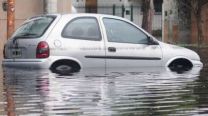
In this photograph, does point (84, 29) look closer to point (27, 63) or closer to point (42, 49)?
point (42, 49)

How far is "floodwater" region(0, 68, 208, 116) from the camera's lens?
8.51 metres

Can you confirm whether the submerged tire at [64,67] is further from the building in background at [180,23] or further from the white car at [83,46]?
the building in background at [180,23]

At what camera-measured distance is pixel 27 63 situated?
13.6 metres

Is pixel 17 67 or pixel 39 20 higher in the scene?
pixel 39 20

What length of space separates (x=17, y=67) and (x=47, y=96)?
420 centimetres

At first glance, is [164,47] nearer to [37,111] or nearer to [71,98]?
[71,98]

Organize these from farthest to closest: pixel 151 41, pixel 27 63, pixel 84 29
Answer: pixel 151 41
pixel 84 29
pixel 27 63

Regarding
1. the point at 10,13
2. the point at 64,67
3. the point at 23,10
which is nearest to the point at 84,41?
the point at 64,67

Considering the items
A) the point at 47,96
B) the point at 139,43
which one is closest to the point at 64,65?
the point at 139,43

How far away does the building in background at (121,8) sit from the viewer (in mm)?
41062

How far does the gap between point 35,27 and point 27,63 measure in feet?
2.78

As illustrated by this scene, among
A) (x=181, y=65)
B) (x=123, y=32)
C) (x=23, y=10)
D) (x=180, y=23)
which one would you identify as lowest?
(x=180, y=23)

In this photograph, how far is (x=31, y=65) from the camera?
13.5 metres

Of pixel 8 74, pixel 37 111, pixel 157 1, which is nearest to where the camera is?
pixel 37 111
